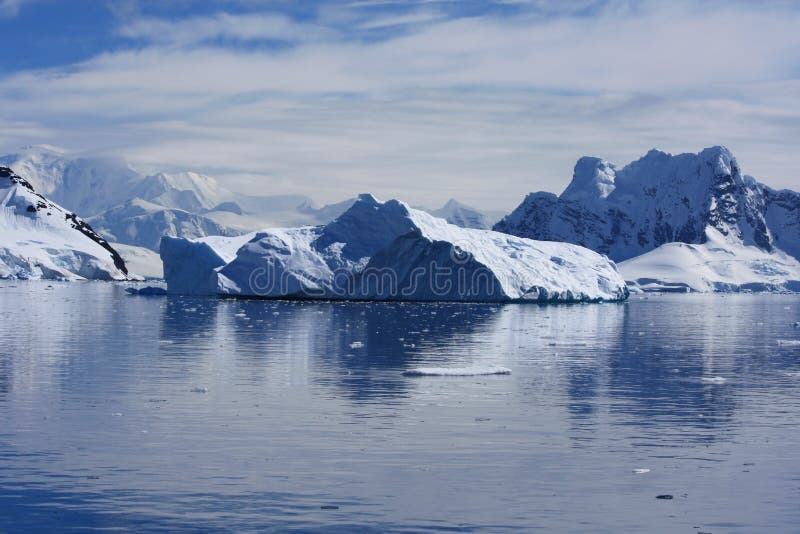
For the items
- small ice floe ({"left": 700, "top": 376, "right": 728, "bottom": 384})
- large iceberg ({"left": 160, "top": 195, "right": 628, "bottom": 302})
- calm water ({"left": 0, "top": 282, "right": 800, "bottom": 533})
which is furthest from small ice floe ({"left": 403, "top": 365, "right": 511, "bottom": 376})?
large iceberg ({"left": 160, "top": 195, "right": 628, "bottom": 302})

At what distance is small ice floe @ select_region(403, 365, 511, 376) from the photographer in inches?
1107

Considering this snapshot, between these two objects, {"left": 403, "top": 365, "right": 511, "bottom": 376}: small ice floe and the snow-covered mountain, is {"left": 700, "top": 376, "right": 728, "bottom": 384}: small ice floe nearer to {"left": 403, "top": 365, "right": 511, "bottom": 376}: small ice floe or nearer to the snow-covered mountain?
{"left": 403, "top": 365, "right": 511, "bottom": 376}: small ice floe

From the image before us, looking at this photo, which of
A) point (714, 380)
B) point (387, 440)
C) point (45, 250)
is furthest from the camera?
point (45, 250)

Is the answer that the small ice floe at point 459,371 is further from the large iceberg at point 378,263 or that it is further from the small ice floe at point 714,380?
the large iceberg at point 378,263

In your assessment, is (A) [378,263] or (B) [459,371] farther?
(A) [378,263]

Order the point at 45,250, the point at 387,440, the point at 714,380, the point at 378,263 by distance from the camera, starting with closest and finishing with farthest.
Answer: the point at 387,440
the point at 714,380
the point at 378,263
the point at 45,250

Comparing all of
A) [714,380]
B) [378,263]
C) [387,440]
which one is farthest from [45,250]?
[387,440]

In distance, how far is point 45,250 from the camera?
183m

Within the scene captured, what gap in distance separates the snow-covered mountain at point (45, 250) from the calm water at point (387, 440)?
14619 cm

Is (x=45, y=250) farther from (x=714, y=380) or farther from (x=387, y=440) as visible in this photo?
(x=387, y=440)

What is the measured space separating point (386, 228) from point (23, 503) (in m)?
64.6

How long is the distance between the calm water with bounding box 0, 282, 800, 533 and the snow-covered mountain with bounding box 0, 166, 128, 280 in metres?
146

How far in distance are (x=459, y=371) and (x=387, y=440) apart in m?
10.5

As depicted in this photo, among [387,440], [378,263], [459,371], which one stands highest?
[378,263]
